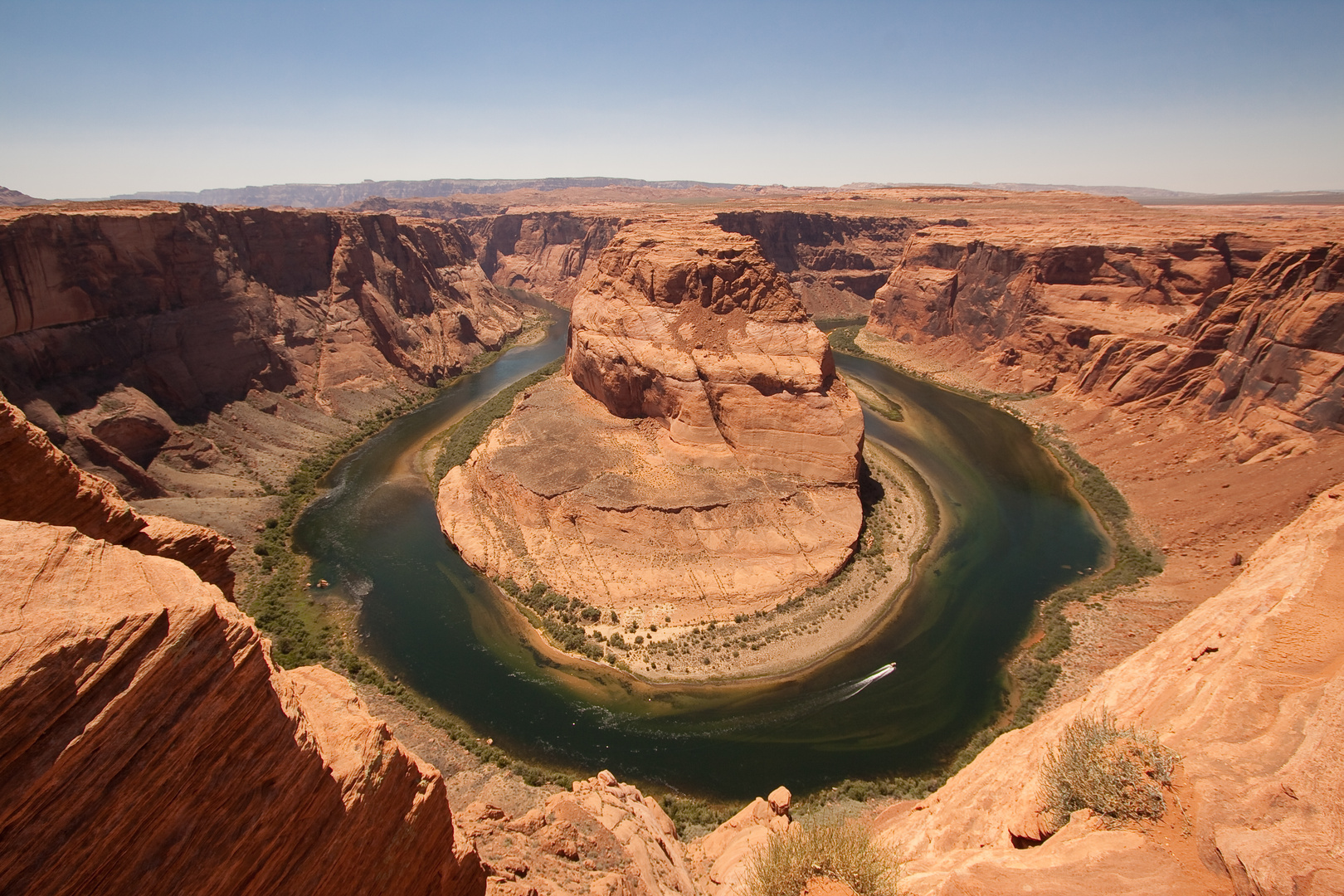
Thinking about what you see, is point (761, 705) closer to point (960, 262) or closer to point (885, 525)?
point (885, 525)

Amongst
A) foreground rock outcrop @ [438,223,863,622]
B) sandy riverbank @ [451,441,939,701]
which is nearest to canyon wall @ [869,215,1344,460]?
sandy riverbank @ [451,441,939,701]

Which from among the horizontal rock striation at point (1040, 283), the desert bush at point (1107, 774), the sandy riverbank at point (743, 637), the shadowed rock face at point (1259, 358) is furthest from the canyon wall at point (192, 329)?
the shadowed rock face at point (1259, 358)

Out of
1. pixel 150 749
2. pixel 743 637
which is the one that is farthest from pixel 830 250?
pixel 150 749

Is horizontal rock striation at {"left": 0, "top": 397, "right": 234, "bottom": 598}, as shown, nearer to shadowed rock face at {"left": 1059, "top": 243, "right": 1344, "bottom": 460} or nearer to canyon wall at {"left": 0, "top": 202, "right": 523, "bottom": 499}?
canyon wall at {"left": 0, "top": 202, "right": 523, "bottom": 499}

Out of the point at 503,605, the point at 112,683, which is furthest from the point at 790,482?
the point at 112,683

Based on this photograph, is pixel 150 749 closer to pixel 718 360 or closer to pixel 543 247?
pixel 718 360

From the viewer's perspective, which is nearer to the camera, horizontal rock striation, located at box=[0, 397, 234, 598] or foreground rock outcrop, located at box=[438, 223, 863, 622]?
horizontal rock striation, located at box=[0, 397, 234, 598]
